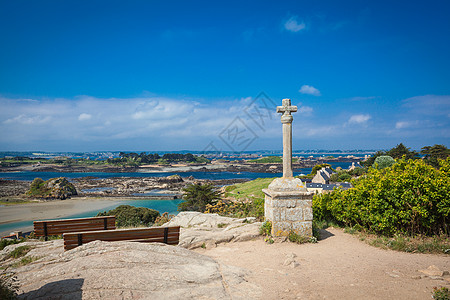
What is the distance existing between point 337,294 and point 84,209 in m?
29.9

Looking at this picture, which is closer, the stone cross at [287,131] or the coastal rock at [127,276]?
the coastal rock at [127,276]

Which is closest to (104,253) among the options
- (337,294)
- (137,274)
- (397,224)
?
(137,274)

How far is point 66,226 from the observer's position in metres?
7.24

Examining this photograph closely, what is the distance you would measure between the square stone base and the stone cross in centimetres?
69

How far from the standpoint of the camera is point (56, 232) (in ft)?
23.9

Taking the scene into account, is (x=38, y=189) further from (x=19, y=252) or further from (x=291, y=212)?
(x=291, y=212)

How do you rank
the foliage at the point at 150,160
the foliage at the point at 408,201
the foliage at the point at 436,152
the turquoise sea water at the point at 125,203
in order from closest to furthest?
the foliage at the point at 408,201, the turquoise sea water at the point at 125,203, the foliage at the point at 436,152, the foliage at the point at 150,160

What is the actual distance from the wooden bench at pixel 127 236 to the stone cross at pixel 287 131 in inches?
138

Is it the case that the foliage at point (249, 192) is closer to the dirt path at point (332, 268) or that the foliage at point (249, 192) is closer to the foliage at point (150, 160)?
the dirt path at point (332, 268)

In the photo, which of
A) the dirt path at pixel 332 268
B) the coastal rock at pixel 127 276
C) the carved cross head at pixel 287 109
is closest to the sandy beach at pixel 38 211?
the coastal rock at pixel 127 276

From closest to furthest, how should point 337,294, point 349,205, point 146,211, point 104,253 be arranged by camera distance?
point 337,294, point 104,253, point 349,205, point 146,211

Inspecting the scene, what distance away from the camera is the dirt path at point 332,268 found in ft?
13.1

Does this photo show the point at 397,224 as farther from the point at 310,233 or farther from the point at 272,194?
the point at 272,194

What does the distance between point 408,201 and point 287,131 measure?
3.54 m
